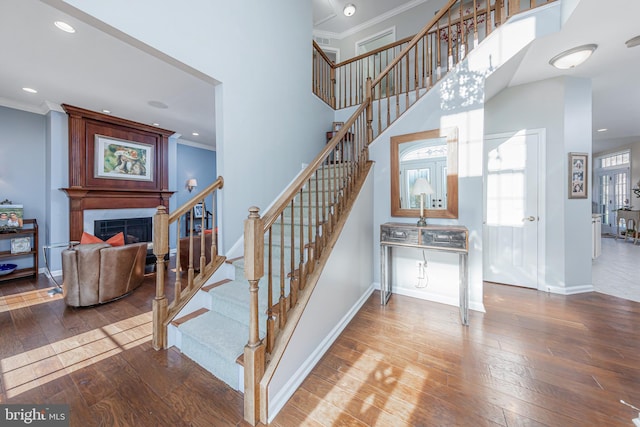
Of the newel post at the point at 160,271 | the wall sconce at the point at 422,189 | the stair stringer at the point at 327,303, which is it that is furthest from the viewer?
the wall sconce at the point at 422,189

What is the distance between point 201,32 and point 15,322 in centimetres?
344

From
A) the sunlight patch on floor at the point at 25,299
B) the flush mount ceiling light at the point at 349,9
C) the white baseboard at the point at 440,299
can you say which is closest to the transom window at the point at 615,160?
the white baseboard at the point at 440,299

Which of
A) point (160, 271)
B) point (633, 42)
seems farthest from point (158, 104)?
point (633, 42)

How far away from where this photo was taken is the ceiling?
208 cm

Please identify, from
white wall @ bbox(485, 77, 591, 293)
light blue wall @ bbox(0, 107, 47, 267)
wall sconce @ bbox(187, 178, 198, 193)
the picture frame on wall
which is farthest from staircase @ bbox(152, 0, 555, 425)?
light blue wall @ bbox(0, 107, 47, 267)

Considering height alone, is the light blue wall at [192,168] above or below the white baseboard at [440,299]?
above

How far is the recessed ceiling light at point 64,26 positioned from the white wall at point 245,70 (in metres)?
0.96

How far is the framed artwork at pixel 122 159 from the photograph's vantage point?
14.2 feet

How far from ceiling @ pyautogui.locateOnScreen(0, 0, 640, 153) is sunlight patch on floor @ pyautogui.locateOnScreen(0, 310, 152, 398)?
8.16ft

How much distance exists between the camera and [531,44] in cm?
239

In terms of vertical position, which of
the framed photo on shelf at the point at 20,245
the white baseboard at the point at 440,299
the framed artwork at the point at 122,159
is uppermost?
the framed artwork at the point at 122,159

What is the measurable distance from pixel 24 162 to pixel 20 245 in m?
1.39

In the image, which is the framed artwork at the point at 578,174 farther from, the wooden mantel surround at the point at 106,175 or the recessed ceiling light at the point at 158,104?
the wooden mantel surround at the point at 106,175

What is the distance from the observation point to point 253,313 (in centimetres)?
133
